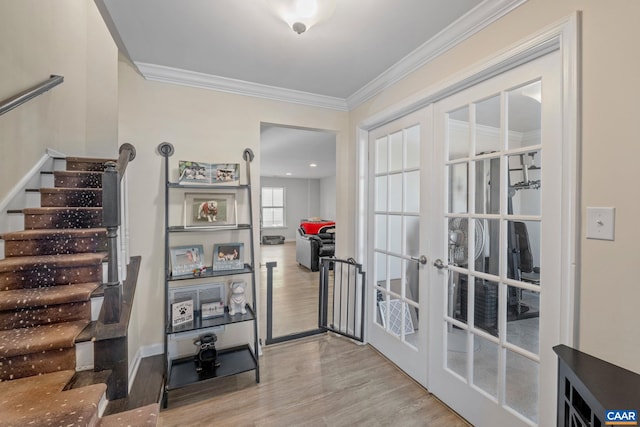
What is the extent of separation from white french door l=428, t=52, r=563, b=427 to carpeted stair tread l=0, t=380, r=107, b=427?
6.21ft

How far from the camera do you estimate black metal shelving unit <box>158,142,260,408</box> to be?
1932mm

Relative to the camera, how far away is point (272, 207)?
10.3 meters

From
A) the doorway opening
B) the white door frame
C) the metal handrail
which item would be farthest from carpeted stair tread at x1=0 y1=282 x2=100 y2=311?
the white door frame

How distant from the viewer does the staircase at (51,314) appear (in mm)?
1051

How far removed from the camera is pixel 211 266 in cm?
232

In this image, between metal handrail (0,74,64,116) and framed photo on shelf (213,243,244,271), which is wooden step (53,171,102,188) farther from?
framed photo on shelf (213,243,244,271)

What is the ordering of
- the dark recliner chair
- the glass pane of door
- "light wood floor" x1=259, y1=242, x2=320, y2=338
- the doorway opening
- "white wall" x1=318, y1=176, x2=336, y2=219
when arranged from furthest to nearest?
"white wall" x1=318, y1=176, x2=336, y2=219, the dark recliner chair, the doorway opening, "light wood floor" x1=259, y1=242, x2=320, y2=338, the glass pane of door

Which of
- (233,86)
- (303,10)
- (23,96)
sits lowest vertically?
(23,96)

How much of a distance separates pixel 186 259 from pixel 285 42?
1.78 m

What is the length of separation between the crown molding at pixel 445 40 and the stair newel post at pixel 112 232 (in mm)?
1961

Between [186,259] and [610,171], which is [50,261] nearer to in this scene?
[186,259]

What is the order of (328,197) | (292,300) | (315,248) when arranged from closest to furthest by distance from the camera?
(292,300)
(315,248)
(328,197)

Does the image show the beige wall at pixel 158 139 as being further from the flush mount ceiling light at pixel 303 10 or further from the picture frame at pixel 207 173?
the flush mount ceiling light at pixel 303 10

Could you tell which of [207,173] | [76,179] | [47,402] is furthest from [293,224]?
[47,402]
